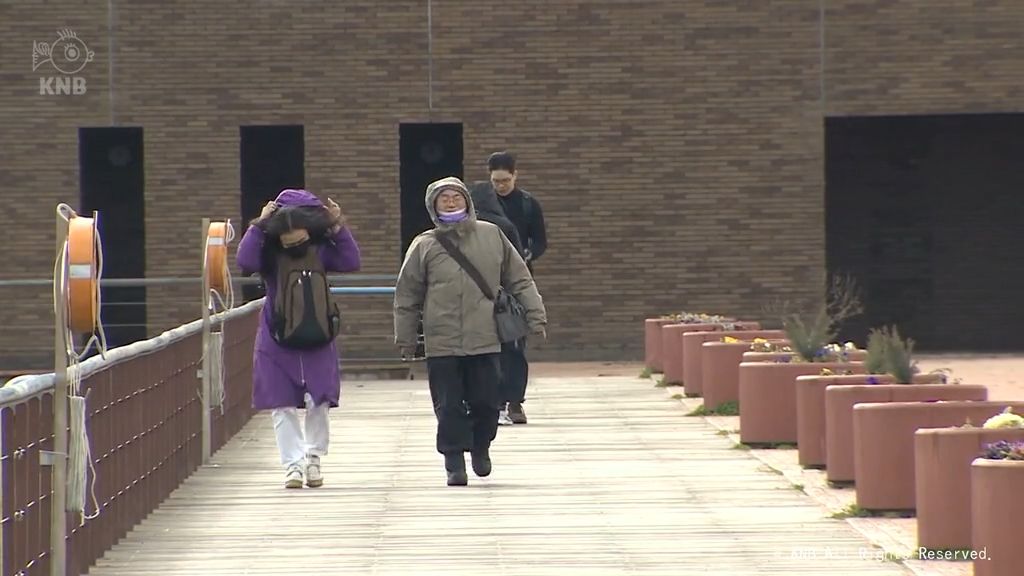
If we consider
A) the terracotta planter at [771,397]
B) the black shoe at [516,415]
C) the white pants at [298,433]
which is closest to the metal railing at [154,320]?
the black shoe at [516,415]

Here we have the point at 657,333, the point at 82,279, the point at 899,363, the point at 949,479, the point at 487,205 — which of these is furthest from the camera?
the point at 657,333

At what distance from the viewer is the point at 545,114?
25.5m

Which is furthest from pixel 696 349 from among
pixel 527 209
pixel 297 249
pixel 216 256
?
pixel 297 249

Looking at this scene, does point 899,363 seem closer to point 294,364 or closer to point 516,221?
point 294,364

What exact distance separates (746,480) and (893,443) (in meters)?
2.09

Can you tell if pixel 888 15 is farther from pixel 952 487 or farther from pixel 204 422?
pixel 952 487

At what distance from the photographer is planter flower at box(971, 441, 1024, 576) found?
8062 mm

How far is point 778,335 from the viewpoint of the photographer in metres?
18.3

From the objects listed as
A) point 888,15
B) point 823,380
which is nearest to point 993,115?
point 888,15

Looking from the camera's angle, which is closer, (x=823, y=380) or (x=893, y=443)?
(x=893, y=443)

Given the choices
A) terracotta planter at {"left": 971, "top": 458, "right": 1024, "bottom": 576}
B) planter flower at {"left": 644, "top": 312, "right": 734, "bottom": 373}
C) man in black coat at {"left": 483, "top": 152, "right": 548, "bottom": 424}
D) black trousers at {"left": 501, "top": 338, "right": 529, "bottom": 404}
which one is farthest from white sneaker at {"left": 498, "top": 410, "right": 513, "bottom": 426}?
terracotta planter at {"left": 971, "top": 458, "right": 1024, "bottom": 576}

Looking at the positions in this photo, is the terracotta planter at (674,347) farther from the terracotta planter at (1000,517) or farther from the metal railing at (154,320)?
the terracotta planter at (1000,517)

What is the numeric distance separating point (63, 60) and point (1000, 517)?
750 inches

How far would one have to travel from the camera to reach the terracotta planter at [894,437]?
10.6 m
